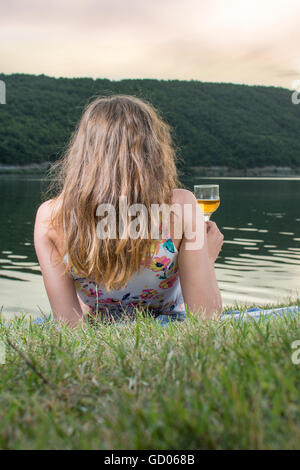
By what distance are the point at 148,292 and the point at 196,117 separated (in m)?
69.4

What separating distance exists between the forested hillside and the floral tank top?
61256mm

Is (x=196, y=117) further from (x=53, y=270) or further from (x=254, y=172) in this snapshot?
(x=53, y=270)

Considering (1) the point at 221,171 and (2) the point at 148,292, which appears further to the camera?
(1) the point at 221,171

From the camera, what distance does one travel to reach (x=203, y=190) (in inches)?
101

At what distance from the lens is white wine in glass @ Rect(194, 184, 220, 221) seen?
2.57m

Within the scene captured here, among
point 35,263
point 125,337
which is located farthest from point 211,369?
point 35,263

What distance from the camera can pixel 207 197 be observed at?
259 cm

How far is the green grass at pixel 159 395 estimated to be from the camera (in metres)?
1.09

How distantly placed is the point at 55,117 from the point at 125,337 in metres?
64.6
